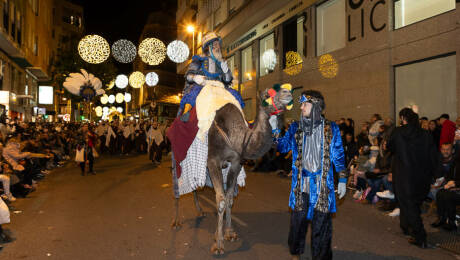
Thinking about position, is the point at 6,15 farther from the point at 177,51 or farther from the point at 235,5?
the point at 235,5

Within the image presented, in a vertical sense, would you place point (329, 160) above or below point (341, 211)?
above

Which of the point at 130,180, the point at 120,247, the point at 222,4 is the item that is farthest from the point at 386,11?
the point at 222,4

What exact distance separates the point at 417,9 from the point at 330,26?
5.09 metres

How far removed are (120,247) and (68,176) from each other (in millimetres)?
9245

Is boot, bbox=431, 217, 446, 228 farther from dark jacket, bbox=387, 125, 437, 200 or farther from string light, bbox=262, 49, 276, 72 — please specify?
string light, bbox=262, 49, 276, 72

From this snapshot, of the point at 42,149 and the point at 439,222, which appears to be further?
the point at 42,149

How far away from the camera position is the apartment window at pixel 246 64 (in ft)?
89.2

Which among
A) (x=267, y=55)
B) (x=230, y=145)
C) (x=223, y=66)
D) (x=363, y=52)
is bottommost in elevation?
(x=230, y=145)

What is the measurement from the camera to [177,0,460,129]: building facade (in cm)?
1181

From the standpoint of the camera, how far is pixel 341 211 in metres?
8.10

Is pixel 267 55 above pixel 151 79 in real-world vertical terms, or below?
above

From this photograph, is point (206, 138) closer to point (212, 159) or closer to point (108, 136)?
point (212, 159)

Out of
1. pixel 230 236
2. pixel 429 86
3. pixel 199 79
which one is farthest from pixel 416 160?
pixel 429 86

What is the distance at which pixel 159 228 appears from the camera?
254 inches
